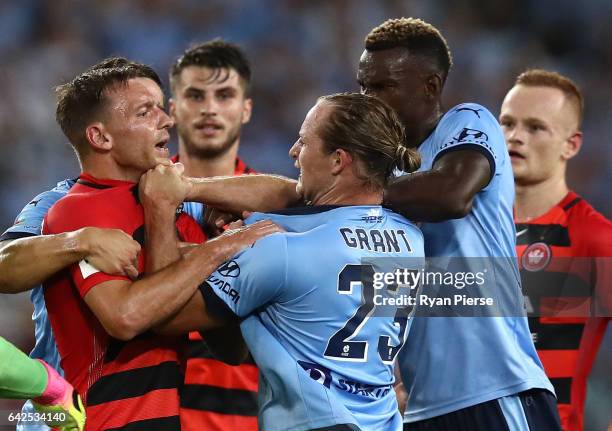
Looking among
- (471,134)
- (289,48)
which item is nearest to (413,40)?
(471,134)

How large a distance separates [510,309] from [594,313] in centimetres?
154

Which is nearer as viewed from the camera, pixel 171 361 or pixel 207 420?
pixel 171 361

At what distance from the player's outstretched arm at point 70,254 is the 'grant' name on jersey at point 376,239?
728 mm

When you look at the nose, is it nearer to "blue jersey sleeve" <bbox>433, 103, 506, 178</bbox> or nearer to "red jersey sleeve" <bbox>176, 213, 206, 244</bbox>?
"blue jersey sleeve" <bbox>433, 103, 506, 178</bbox>

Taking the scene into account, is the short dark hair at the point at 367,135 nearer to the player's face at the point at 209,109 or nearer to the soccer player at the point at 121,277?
the soccer player at the point at 121,277

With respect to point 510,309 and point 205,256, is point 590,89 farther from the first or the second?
A: point 205,256

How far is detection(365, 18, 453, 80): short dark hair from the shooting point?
4.09 meters

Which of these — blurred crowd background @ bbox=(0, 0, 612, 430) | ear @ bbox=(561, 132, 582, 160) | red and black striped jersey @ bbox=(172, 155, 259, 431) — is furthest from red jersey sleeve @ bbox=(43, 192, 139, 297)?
blurred crowd background @ bbox=(0, 0, 612, 430)

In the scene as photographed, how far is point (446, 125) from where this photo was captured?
154 inches

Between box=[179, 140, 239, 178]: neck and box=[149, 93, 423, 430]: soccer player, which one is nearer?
box=[149, 93, 423, 430]: soccer player

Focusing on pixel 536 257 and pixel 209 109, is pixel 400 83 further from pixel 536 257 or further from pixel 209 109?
pixel 209 109

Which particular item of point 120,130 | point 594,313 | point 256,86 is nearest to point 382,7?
point 256,86

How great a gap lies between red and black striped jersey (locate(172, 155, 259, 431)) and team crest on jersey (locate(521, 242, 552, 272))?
6.04 feet

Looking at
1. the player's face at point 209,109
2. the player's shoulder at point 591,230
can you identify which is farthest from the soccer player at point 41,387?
the player's shoulder at point 591,230
